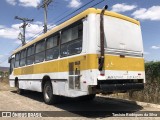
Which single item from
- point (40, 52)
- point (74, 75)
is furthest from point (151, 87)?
point (40, 52)

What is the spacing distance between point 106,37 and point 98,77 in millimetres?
1453

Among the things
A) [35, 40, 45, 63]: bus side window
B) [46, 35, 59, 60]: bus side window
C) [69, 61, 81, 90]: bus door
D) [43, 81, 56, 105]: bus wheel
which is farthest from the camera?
[35, 40, 45, 63]: bus side window

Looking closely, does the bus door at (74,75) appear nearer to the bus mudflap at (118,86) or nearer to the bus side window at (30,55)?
the bus mudflap at (118,86)

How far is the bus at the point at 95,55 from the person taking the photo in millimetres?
8789

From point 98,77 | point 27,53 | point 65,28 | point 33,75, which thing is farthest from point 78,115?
point 27,53

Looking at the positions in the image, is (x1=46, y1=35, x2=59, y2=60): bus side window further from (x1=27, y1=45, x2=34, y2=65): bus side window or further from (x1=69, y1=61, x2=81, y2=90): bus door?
(x1=27, y1=45, x2=34, y2=65): bus side window

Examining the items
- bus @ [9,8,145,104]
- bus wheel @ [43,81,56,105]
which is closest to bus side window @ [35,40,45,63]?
bus @ [9,8,145,104]

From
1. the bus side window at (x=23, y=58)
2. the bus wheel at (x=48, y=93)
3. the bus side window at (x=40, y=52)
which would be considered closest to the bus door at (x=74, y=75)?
the bus wheel at (x=48, y=93)

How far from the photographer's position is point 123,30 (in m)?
9.84

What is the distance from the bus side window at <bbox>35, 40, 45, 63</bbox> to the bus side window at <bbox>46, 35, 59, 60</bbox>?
0.59 m

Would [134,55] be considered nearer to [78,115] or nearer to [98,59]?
[98,59]

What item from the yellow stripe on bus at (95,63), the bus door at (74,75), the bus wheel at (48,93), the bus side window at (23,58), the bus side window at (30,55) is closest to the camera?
the yellow stripe on bus at (95,63)

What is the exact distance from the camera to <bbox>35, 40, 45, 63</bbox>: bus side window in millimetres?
13145

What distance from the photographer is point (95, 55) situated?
874cm
